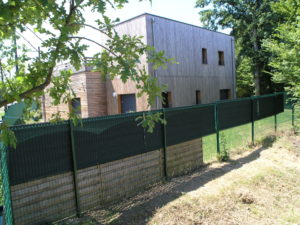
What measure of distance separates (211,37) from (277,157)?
1419cm

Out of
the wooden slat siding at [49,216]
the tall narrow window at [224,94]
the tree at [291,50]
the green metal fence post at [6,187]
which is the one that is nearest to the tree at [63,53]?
the green metal fence post at [6,187]

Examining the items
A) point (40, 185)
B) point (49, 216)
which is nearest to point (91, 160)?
point (40, 185)

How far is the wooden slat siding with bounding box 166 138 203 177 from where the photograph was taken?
20.2ft

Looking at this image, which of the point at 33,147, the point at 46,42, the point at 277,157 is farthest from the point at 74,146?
the point at 277,157

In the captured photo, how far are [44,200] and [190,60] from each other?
15.5m

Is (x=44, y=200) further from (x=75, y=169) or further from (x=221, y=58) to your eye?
(x=221, y=58)

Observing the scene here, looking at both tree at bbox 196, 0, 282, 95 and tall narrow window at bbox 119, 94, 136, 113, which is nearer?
tall narrow window at bbox 119, 94, 136, 113

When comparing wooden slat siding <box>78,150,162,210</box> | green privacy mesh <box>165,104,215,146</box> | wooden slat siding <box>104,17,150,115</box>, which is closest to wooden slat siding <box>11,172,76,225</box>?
wooden slat siding <box>78,150,162,210</box>

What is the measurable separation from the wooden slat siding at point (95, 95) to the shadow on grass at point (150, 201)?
12.0m

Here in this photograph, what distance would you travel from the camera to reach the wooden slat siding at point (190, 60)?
1593 centimetres

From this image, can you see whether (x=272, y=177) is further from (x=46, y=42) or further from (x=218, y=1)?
(x=218, y=1)

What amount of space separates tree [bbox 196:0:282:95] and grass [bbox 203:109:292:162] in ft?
38.9

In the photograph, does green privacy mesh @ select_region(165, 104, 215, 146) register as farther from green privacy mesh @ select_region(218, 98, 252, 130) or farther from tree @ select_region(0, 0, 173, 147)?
tree @ select_region(0, 0, 173, 147)

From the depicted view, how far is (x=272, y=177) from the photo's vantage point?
20.1 feet
